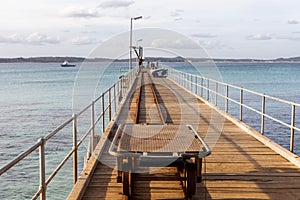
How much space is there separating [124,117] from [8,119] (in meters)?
18.4

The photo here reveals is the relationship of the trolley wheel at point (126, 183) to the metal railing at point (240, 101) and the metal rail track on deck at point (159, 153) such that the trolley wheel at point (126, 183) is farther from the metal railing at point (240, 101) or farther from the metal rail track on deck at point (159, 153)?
the metal railing at point (240, 101)

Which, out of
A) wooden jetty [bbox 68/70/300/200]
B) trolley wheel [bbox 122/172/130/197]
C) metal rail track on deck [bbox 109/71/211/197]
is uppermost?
metal rail track on deck [bbox 109/71/211/197]

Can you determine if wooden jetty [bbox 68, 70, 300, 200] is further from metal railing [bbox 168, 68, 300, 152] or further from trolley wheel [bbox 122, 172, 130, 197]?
metal railing [bbox 168, 68, 300, 152]

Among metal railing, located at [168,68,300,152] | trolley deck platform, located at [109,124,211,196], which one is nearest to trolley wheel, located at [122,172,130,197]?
trolley deck platform, located at [109,124,211,196]

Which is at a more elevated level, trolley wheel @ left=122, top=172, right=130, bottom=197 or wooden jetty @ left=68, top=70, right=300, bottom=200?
trolley wheel @ left=122, top=172, right=130, bottom=197

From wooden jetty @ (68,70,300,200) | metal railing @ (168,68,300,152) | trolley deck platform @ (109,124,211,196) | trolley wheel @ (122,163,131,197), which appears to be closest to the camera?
trolley deck platform @ (109,124,211,196)

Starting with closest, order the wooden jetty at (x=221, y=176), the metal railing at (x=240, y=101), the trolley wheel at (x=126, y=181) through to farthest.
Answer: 1. the trolley wheel at (x=126, y=181)
2. the wooden jetty at (x=221, y=176)
3. the metal railing at (x=240, y=101)

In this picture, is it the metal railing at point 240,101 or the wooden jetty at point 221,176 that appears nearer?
the wooden jetty at point 221,176

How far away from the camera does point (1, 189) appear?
1245cm

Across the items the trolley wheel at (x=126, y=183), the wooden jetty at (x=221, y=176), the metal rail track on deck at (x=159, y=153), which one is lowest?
the wooden jetty at (x=221, y=176)

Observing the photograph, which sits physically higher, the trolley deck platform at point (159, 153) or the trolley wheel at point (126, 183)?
the trolley deck platform at point (159, 153)

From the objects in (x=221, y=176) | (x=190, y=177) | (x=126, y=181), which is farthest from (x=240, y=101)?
(x=126, y=181)

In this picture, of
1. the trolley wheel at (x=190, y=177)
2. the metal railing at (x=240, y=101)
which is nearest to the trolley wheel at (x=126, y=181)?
the trolley wheel at (x=190, y=177)

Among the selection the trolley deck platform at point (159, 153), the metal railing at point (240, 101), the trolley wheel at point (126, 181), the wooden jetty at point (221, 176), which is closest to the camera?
the trolley deck platform at point (159, 153)
